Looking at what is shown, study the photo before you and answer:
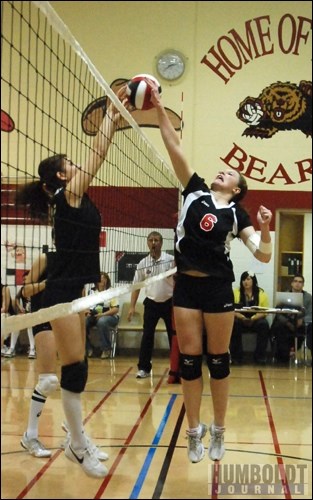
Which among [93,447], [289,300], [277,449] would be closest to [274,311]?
[289,300]

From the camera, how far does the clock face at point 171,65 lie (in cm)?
604

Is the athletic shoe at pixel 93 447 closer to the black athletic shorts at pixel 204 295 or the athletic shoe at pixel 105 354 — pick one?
the black athletic shorts at pixel 204 295

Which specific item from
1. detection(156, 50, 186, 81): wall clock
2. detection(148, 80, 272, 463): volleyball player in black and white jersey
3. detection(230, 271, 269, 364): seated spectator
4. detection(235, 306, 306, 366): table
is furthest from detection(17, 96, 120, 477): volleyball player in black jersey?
detection(156, 50, 186, 81): wall clock

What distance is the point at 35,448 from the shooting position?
3.22 meters

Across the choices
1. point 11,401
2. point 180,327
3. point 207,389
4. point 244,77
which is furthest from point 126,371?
point 180,327


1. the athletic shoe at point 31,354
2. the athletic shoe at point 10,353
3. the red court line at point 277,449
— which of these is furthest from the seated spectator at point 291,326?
the athletic shoe at point 10,353

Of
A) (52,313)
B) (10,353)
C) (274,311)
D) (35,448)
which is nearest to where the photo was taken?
(52,313)

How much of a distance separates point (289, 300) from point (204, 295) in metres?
3.27

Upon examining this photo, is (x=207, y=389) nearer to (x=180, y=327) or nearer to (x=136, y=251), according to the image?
(x=136, y=251)

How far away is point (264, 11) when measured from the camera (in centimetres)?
290

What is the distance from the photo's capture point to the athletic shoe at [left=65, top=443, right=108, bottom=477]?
2693mm

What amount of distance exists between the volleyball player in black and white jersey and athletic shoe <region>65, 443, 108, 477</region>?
433 mm

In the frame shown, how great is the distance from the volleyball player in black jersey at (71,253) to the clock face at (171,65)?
3.56m

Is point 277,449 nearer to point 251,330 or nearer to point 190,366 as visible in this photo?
point 190,366
